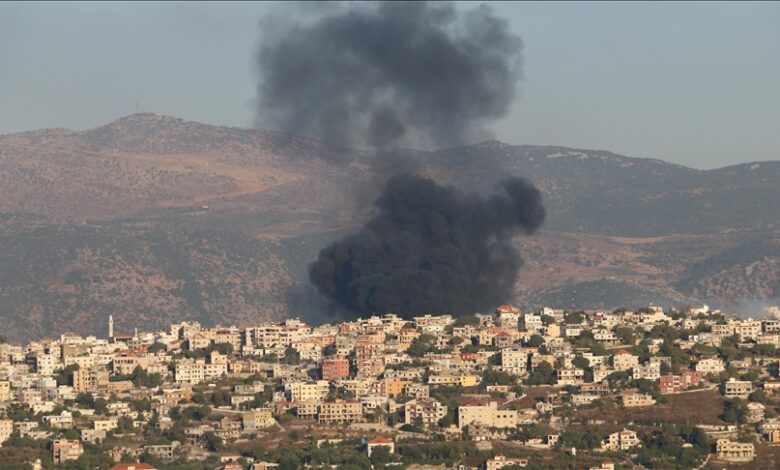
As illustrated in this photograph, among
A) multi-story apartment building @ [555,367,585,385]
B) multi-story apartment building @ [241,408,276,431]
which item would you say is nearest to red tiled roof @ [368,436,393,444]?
multi-story apartment building @ [241,408,276,431]

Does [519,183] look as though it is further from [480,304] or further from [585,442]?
[585,442]

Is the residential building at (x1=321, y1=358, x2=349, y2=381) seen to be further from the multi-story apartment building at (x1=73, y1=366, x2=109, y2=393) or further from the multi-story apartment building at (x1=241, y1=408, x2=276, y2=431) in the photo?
the multi-story apartment building at (x1=73, y1=366, x2=109, y2=393)

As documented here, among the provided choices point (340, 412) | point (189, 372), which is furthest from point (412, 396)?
point (189, 372)

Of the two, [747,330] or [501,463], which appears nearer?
[501,463]

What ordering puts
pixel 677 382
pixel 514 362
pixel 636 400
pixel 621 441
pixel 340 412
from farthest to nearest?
pixel 514 362, pixel 677 382, pixel 636 400, pixel 340 412, pixel 621 441

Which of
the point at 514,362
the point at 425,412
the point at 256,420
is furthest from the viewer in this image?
the point at 514,362

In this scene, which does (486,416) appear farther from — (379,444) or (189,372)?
(189,372)
